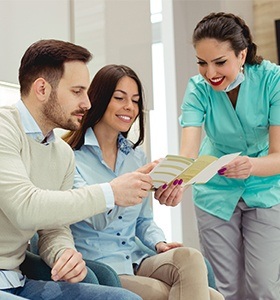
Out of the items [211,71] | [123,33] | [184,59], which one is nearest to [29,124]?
[211,71]

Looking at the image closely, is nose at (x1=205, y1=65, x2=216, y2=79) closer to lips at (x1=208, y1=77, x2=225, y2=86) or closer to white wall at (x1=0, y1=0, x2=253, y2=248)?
lips at (x1=208, y1=77, x2=225, y2=86)

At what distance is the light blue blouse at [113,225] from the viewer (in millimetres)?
2033

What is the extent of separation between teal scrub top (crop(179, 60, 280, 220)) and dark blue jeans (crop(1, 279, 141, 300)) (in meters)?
1.00

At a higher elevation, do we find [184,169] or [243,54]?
[243,54]

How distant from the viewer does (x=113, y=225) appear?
6.92ft

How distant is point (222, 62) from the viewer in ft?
7.54

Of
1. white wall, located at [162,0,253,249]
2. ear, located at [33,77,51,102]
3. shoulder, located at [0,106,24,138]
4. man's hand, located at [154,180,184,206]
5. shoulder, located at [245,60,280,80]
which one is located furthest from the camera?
white wall, located at [162,0,253,249]

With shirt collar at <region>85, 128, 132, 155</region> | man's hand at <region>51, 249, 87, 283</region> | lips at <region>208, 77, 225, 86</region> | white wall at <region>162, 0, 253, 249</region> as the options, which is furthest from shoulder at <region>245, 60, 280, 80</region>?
white wall at <region>162, 0, 253, 249</region>

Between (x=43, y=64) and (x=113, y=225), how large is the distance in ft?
2.21

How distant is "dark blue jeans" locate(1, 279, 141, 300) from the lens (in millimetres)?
1518

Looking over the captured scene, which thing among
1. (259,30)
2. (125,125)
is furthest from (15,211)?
(259,30)

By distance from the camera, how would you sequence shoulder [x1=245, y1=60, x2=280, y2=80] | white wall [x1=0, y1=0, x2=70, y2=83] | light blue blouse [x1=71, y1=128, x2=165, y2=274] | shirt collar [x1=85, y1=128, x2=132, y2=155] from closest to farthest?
light blue blouse [x1=71, y1=128, x2=165, y2=274], shirt collar [x1=85, y1=128, x2=132, y2=155], shoulder [x1=245, y1=60, x2=280, y2=80], white wall [x1=0, y1=0, x2=70, y2=83]

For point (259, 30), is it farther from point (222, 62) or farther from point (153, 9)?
point (222, 62)

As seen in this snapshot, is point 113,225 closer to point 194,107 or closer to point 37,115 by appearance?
point 37,115
